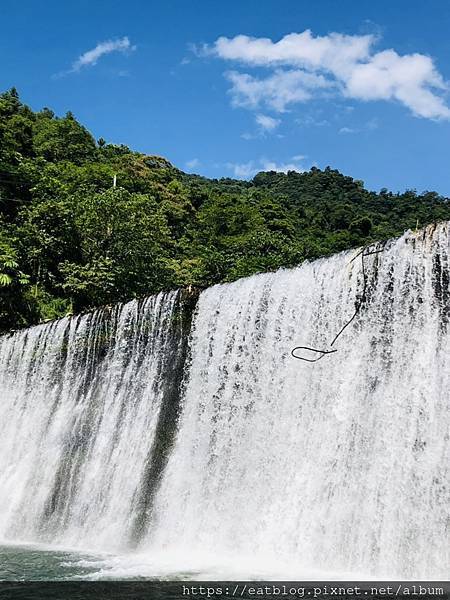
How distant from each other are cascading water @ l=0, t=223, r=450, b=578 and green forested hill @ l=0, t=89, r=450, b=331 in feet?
11.0

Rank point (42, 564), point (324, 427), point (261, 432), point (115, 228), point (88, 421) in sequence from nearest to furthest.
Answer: point (42, 564) → point (324, 427) → point (261, 432) → point (88, 421) → point (115, 228)

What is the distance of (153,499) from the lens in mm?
12703

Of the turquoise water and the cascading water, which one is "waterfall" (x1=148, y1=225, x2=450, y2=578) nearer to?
the cascading water

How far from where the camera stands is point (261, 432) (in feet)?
38.8

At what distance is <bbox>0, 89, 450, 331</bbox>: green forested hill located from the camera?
86.5 ft

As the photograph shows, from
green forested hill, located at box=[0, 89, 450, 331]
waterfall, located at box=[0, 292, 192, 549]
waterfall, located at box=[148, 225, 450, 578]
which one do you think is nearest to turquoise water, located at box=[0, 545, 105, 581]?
waterfall, located at box=[0, 292, 192, 549]

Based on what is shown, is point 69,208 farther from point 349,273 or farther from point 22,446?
point 349,273

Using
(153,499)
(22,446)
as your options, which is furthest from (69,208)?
(153,499)

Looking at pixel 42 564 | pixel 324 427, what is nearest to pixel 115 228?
pixel 324 427

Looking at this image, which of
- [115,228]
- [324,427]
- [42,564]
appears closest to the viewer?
[42,564]

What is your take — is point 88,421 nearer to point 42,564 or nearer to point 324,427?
point 42,564

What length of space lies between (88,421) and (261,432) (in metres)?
5.38

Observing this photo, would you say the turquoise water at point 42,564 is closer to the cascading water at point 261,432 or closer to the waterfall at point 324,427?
the cascading water at point 261,432

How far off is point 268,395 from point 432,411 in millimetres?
3382
